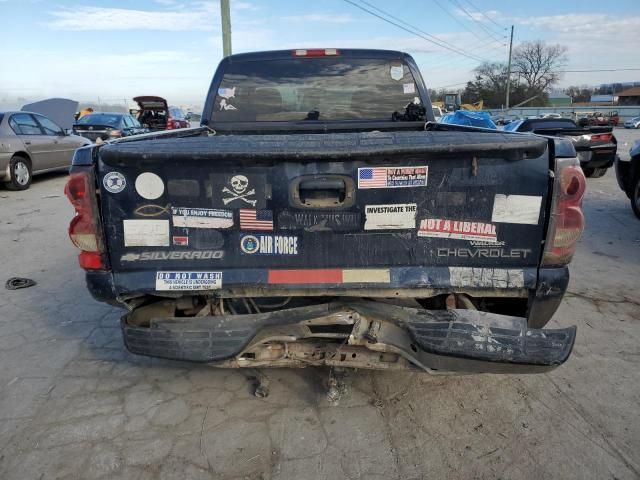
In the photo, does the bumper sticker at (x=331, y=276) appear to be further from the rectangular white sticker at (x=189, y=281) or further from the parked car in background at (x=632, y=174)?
the parked car in background at (x=632, y=174)

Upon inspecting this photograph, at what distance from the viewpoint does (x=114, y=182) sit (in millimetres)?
2402

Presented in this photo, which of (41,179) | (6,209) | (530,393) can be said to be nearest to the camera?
(530,393)

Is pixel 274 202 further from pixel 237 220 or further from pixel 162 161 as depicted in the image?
pixel 162 161

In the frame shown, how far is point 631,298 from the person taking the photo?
4.52m

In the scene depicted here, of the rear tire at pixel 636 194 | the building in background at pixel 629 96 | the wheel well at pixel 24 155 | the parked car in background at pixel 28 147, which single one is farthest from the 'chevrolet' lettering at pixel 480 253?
the building in background at pixel 629 96

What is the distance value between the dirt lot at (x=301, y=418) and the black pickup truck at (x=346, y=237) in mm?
465

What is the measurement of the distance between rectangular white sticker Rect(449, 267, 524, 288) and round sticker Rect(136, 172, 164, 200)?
1566 millimetres

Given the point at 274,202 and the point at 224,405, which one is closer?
the point at 274,202

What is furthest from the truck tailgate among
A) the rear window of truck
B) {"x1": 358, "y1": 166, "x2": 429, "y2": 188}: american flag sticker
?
the rear window of truck

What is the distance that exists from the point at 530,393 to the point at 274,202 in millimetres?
2069

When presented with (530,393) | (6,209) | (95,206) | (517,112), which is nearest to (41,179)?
(6,209)

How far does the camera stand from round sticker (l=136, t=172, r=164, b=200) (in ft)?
7.84

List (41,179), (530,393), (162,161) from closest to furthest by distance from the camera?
(162,161)
(530,393)
(41,179)

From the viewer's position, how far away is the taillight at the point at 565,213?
2.31 m
